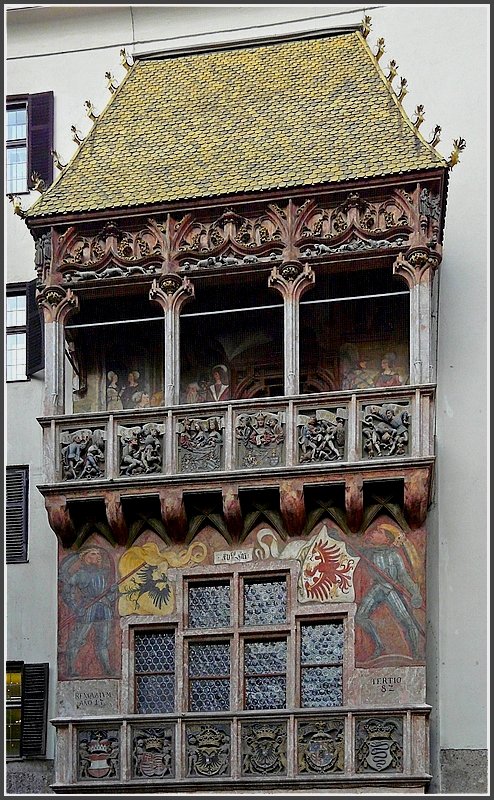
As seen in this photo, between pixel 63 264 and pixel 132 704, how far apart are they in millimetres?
5680

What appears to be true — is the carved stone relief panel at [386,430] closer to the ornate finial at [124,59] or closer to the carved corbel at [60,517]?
the carved corbel at [60,517]

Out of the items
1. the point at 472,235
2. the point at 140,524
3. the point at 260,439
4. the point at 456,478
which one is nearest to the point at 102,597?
the point at 140,524

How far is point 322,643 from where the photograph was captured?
27.2 m

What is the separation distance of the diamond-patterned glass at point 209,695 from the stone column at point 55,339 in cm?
390

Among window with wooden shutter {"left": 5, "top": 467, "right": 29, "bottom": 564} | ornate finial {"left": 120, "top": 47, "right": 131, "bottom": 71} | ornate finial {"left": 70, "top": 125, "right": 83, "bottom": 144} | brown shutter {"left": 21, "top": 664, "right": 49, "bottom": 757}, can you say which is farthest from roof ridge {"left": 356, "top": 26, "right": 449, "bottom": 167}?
brown shutter {"left": 21, "top": 664, "right": 49, "bottom": 757}

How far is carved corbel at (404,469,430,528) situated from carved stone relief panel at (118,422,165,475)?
3115 mm

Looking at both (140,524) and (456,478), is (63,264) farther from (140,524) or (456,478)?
(456,478)

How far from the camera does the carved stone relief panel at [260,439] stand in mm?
27406

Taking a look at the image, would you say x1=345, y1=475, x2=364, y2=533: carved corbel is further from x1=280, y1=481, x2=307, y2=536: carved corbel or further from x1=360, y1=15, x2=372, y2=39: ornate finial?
x1=360, y1=15, x2=372, y2=39: ornate finial

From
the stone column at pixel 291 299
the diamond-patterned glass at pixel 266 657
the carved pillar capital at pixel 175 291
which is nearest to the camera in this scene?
the diamond-patterned glass at pixel 266 657

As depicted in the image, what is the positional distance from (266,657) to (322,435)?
280cm

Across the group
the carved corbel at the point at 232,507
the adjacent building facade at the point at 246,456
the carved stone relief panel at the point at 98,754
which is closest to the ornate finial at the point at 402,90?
the adjacent building facade at the point at 246,456

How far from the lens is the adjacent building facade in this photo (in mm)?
26891

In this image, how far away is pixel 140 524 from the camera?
1107 inches
